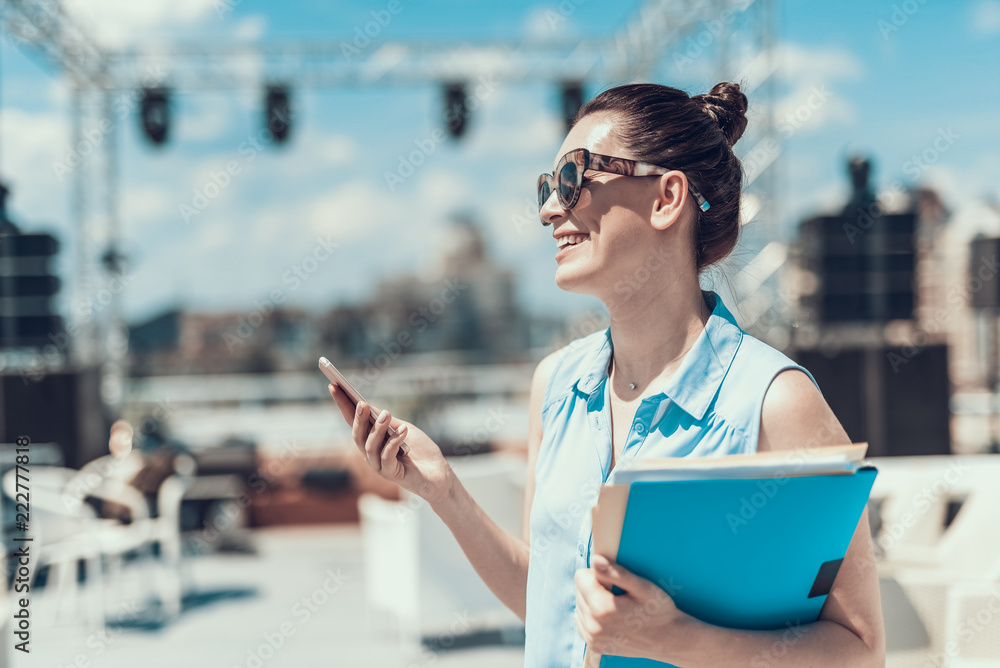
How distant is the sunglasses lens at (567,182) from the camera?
A: 92cm

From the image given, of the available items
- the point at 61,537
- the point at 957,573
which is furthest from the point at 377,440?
the point at 61,537

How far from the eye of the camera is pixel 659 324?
934 mm

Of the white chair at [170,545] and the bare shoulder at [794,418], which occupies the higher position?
the bare shoulder at [794,418]

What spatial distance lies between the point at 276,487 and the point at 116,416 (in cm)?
217

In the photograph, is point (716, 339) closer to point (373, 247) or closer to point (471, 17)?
point (471, 17)

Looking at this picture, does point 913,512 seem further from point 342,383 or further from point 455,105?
point 455,105

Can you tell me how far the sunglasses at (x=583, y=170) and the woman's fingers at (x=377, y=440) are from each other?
338 mm

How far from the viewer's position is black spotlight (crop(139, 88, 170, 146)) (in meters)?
7.15

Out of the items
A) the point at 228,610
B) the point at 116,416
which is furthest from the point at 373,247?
the point at 228,610

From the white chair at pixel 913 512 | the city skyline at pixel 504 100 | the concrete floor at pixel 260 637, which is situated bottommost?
the concrete floor at pixel 260 637

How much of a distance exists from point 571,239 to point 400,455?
0.35m

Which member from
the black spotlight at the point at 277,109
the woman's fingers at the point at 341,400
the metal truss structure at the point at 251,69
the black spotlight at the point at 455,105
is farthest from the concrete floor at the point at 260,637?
the black spotlight at the point at 455,105

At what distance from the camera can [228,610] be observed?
4.07 m

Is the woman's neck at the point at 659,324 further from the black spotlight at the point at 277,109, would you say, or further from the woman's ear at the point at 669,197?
the black spotlight at the point at 277,109
